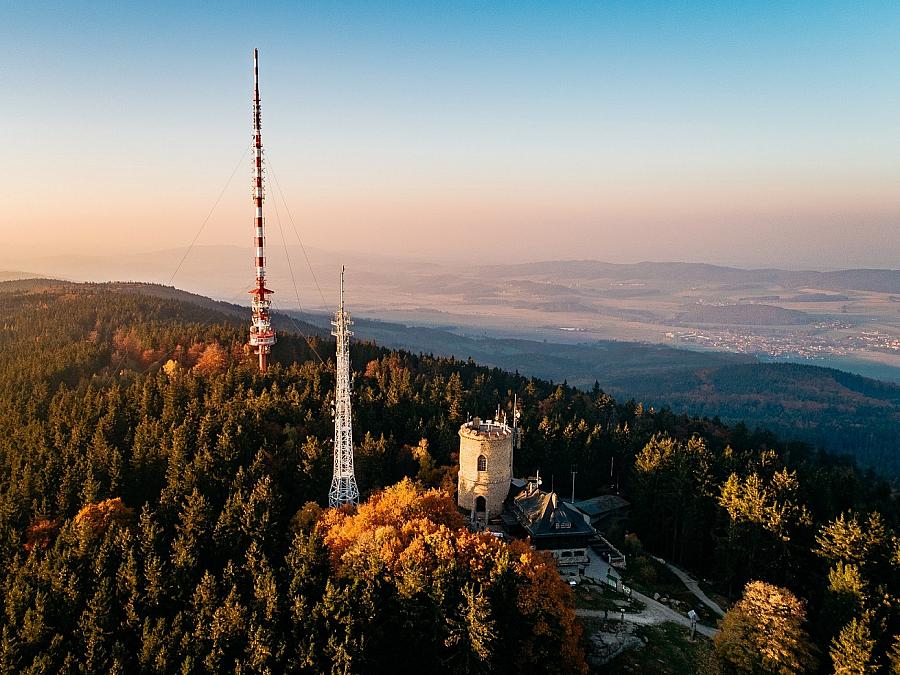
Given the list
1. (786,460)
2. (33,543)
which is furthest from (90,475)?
(786,460)

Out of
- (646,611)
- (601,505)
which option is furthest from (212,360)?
(646,611)

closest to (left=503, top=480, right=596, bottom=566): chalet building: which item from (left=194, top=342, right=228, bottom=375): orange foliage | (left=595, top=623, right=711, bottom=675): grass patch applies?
(left=595, top=623, right=711, bottom=675): grass patch

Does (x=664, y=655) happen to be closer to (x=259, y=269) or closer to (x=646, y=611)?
(x=646, y=611)

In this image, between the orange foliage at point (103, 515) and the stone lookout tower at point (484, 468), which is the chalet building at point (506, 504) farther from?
the orange foliage at point (103, 515)

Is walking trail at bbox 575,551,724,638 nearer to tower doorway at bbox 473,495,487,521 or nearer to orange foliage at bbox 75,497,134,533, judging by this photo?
tower doorway at bbox 473,495,487,521

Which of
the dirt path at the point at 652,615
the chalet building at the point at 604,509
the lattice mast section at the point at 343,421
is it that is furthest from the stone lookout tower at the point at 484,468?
the dirt path at the point at 652,615
